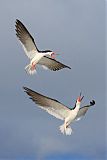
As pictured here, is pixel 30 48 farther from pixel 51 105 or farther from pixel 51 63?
pixel 51 105

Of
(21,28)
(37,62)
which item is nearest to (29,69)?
(37,62)

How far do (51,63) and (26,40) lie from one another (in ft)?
5.98

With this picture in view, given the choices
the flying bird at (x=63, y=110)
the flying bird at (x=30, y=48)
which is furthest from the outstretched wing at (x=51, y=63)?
the flying bird at (x=63, y=110)

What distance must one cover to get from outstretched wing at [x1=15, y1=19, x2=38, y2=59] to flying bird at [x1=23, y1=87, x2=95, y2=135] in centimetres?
218

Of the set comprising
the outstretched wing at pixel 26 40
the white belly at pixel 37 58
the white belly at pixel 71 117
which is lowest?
the white belly at pixel 71 117

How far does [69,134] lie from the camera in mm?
17531

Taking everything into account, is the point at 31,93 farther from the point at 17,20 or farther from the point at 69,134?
the point at 17,20

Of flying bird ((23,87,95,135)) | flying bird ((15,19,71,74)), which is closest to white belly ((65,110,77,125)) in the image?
flying bird ((23,87,95,135))

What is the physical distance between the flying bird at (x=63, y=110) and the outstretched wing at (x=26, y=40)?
2181 mm

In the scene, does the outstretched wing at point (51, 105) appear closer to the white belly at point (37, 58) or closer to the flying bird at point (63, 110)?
the flying bird at point (63, 110)

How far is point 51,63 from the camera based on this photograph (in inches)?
797

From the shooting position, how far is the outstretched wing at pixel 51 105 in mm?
17203

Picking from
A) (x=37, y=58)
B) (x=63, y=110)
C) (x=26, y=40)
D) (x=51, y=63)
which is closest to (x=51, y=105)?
(x=63, y=110)

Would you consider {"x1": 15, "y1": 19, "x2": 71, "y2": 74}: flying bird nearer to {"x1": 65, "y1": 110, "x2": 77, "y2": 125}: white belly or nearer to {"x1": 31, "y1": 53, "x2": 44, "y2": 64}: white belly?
{"x1": 31, "y1": 53, "x2": 44, "y2": 64}: white belly
